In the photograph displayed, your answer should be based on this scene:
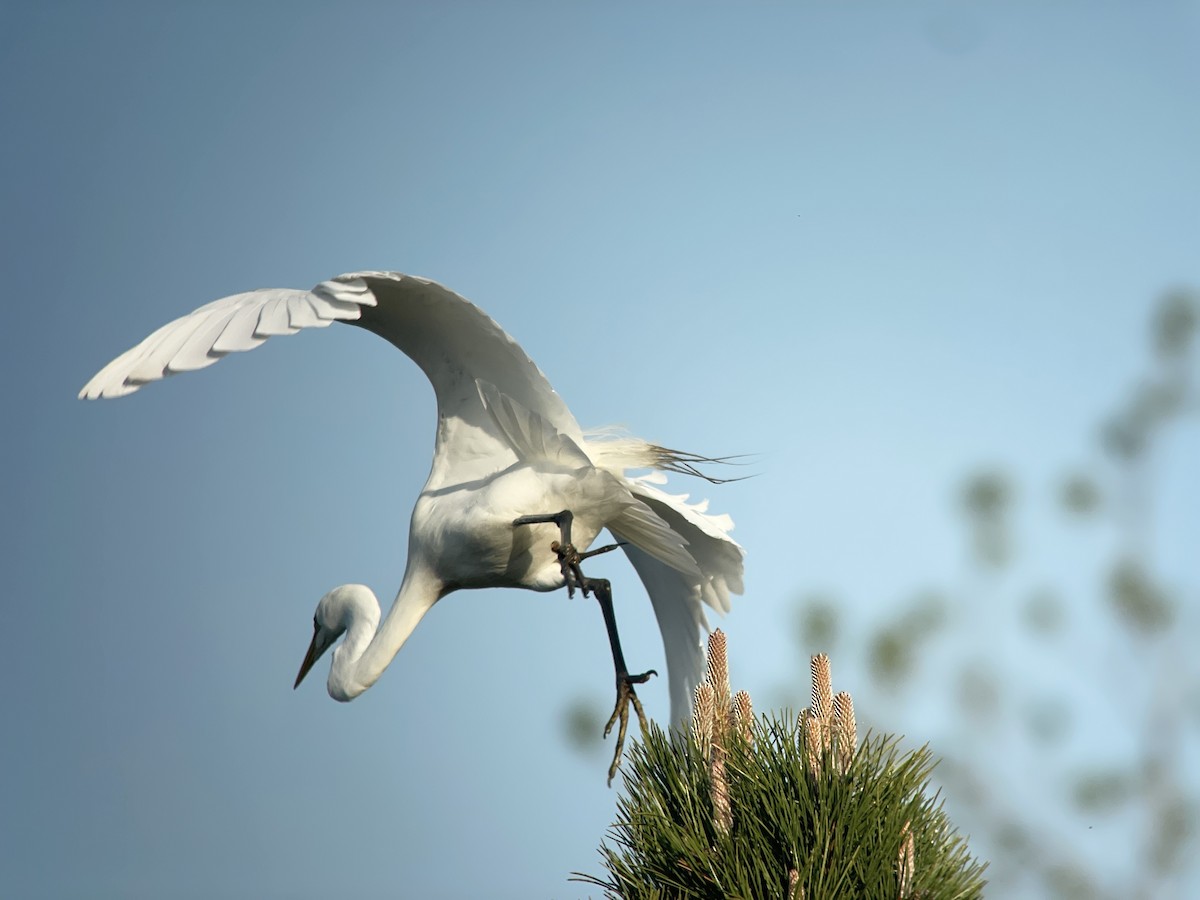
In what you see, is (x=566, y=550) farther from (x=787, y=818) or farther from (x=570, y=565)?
(x=787, y=818)

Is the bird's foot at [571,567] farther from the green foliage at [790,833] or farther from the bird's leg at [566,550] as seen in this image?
the green foliage at [790,833]

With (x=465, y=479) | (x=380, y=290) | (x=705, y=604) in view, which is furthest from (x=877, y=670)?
(x=380, y=290)

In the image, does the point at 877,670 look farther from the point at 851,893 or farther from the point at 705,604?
the point at 851,893

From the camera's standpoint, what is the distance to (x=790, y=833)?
209 cm

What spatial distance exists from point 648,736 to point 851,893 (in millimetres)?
463

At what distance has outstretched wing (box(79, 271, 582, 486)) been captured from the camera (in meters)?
2.49

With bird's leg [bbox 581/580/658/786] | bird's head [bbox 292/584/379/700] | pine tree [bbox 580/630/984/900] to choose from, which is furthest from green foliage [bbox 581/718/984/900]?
bird's head [bbox 292/584/379/700]

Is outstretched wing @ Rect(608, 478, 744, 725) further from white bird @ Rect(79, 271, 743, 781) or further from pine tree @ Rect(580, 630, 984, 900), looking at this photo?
pine tree @ Rect(580, 630, 984, 900)

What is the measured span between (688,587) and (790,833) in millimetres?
1668

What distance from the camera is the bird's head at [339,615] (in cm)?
336

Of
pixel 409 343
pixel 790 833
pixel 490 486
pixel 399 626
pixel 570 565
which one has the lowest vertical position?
pixel 790 833

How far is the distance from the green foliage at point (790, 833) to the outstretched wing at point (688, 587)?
4.36 feet

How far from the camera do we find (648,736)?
2348mm

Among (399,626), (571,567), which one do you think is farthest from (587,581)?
(399,626)
